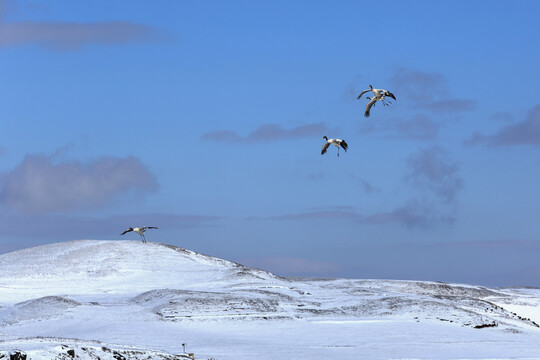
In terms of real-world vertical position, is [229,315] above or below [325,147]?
below

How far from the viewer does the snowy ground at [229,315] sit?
1816 inches

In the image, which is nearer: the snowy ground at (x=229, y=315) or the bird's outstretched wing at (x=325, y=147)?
the bird's outstretched wing at (x=325, y=147)

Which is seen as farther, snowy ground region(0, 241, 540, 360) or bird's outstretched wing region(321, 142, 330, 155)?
snowy ground region(0, 241, 540, 360)

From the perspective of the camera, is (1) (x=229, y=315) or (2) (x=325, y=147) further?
(1) (x=229, y=315)

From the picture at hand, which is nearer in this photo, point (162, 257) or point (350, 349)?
point (350, 349)

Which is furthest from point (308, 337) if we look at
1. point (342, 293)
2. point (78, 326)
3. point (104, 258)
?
point (104, 258)

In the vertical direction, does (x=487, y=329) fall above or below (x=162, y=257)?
below

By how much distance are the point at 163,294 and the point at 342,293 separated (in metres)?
16.4

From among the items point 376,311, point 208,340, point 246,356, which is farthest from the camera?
point 376,311

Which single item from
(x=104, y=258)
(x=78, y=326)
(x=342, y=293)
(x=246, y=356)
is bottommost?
(x=246, y=356)

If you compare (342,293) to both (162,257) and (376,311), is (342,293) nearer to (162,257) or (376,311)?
(376,311)

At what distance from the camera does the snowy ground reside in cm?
4612

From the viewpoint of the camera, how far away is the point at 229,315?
203 ft

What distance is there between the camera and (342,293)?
254 feet
